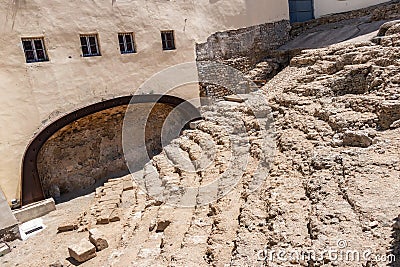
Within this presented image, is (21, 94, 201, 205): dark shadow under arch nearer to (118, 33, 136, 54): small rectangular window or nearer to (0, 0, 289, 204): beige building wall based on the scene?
(0, 0, 289, 204): beige building wall

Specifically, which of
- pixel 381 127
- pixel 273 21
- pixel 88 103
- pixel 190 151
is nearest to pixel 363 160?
pixel 381 127

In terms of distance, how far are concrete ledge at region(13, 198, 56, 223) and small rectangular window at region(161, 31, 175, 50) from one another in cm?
653

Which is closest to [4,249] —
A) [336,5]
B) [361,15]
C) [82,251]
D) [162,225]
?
[82,251]

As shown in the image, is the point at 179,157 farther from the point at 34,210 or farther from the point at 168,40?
the point at 168,40

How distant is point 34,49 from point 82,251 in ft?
19.6

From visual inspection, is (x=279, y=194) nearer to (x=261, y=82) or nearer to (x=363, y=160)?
(x=363, y=160)

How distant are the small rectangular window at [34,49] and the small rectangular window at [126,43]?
2.40 meters

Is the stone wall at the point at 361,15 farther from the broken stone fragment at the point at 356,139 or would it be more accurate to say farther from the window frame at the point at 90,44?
the window frame at the point at 90,44

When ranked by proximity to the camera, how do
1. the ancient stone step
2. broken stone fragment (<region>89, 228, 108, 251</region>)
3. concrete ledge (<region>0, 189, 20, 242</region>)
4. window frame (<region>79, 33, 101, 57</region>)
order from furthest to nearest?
window frame (<region>79, 33, 101, 57</region>) → the ancient stone step → concrete ledge (<region>0, 189, 20, 242</region>) → broken stone fragment (<region>89, 228, 108, 251</region>)

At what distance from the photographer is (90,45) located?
960cm

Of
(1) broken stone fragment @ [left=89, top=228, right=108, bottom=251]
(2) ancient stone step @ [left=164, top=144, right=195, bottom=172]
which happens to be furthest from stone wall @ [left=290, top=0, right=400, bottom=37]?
(1) broken stone fragment @ [left=89, top=228, right=108, bottom=251]

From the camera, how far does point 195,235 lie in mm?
4945

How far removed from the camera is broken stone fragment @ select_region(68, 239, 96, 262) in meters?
6.21

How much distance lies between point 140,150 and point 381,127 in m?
8.51
